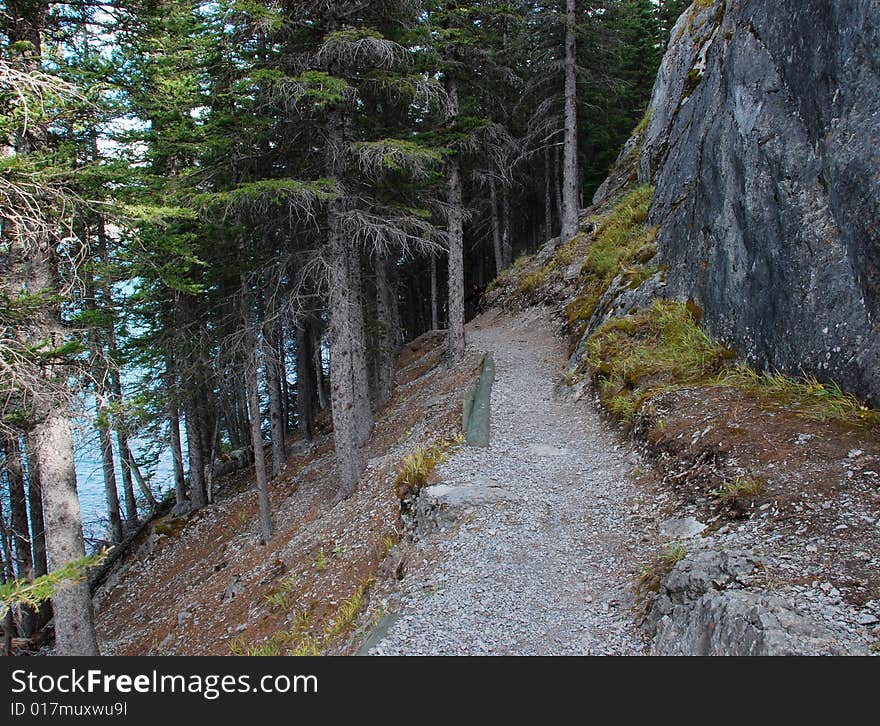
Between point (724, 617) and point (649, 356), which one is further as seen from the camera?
point (649, 356)

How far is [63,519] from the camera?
811 cm

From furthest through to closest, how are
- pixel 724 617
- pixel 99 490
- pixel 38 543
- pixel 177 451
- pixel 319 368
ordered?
pixel 99 490 → pixel 319 368 → pixel 177 451 → pixel 38 543 → pixel 724 617

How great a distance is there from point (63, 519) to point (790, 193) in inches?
486

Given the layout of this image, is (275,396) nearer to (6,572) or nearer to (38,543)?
(38,543)

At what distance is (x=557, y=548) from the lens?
6.98 metres

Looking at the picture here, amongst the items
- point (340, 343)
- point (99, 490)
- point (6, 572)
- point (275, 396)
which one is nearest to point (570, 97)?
point (340, 343)

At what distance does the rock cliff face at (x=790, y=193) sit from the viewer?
20.9 ft

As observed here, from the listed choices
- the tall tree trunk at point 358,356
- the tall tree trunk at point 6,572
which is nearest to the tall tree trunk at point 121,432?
the tall tree trunk at point 6,572

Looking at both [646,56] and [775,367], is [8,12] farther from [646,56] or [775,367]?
[646,56]

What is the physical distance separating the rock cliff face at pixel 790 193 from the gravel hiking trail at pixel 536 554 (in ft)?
10.3

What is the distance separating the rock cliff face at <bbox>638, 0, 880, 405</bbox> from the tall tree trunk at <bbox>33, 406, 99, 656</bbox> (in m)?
11.1

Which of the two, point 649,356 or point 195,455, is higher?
point 649,356

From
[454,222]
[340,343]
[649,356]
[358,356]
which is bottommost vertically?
[358,356]
